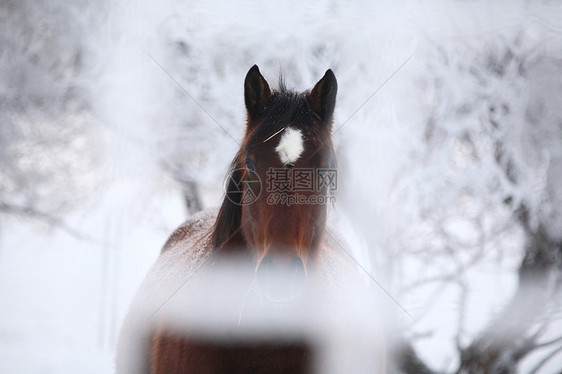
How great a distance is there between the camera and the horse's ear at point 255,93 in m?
1.40

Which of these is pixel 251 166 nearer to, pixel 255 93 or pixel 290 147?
pixel 290 147

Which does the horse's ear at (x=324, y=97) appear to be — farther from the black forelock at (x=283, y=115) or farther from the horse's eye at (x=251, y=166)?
the horse's eye at (x=251, y=166)

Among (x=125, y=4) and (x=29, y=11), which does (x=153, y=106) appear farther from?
(x=29, y=11)

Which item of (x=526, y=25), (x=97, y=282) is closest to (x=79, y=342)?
(x=97, y=282)

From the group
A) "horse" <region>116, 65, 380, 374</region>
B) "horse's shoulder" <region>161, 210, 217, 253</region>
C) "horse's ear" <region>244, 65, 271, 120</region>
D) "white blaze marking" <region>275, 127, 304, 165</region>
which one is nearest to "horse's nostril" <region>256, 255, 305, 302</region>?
"horse" <region>116, 65, 380, 374</region>

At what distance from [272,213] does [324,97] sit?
1.52ft

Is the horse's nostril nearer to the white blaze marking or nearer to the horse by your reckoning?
the horse

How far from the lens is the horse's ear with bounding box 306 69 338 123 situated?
1.42m

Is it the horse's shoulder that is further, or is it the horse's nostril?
the horse's shoulder

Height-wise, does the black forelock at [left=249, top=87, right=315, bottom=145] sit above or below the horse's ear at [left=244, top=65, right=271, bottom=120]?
below

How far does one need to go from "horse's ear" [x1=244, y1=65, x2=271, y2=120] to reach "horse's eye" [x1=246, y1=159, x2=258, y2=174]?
0.69 ft

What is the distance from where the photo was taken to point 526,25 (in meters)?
3.04

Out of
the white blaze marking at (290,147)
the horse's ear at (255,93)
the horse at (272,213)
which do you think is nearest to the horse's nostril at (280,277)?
the horse at (272,213)

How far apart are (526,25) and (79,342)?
3.89 metres
